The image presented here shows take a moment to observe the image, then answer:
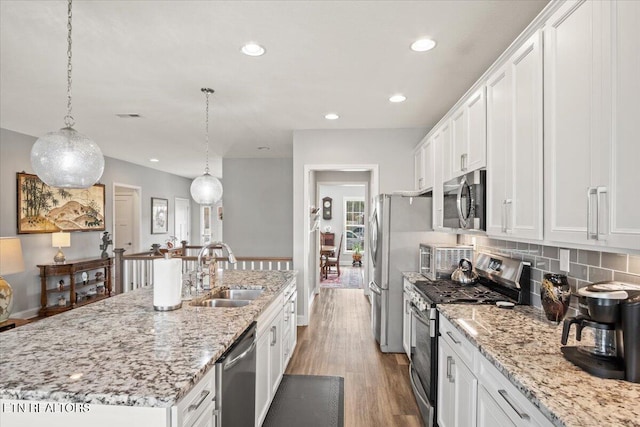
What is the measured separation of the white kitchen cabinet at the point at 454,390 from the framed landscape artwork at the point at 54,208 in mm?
4966

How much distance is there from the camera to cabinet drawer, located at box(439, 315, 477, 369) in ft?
5.91

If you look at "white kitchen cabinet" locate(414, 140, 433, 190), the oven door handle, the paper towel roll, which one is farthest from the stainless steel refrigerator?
the paper towel roll

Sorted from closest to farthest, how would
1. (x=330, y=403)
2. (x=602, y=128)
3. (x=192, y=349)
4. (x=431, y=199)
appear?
(x=602, y=128) < (x=192, y=349) < (x=330, y=403) < (x=431, y=199)

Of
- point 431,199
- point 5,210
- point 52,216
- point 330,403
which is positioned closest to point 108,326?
point 330,403

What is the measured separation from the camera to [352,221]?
11.0m

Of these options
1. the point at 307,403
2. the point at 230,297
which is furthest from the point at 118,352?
the point at 307,403

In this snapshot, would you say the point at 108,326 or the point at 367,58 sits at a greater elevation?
the point at 367,58

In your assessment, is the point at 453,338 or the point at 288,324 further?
the point at 288,324

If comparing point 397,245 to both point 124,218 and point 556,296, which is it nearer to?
point 556,296

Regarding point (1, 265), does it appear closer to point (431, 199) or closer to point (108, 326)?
point (108, 326)

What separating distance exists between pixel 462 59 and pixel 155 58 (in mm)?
2273

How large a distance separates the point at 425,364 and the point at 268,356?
3.71ft

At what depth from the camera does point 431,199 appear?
3.95m

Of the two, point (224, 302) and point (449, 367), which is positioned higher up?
point (224, 302)
